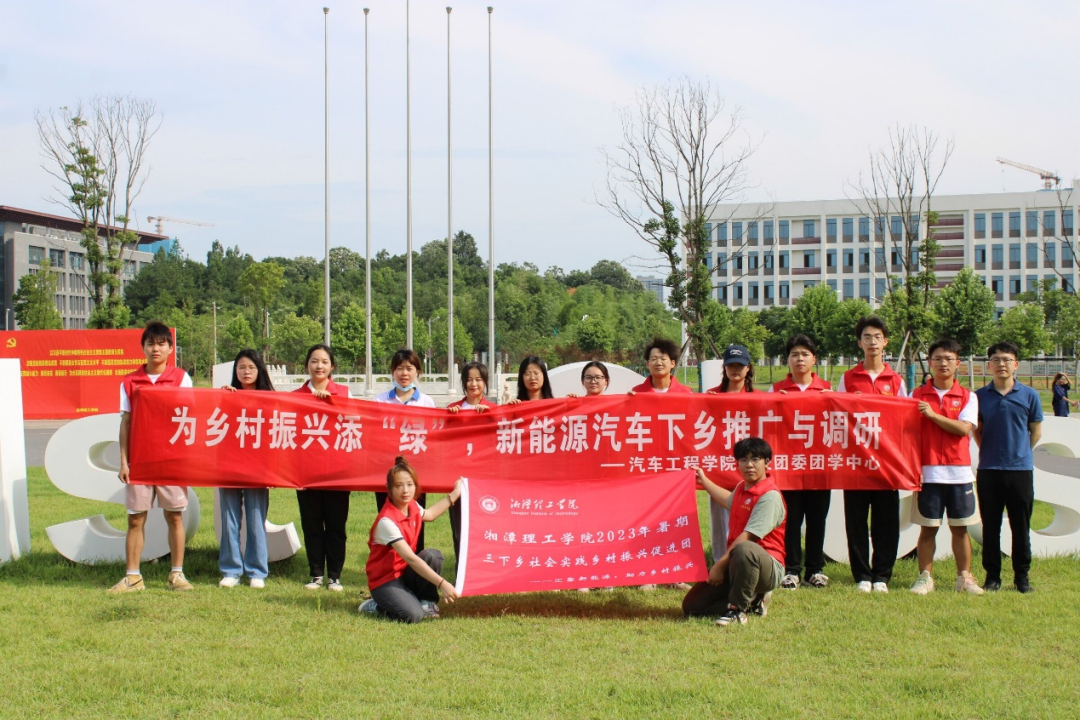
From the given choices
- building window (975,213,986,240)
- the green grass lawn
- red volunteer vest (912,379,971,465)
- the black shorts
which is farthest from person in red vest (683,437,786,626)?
building window (975,213,986,240)

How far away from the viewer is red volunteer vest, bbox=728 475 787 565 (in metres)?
5.90

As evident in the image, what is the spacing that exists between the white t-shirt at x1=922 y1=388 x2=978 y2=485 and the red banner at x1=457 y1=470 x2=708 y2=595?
175 centimetres

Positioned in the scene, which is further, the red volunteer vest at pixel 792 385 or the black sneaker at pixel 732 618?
the red volunteer vest at pixel 792 385

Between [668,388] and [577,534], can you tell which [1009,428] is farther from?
[577,534]

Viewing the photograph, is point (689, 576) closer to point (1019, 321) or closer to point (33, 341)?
point (33, 341)

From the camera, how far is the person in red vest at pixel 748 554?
563 cm

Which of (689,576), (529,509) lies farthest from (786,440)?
(529,509)

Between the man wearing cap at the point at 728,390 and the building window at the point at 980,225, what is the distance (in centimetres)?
7252

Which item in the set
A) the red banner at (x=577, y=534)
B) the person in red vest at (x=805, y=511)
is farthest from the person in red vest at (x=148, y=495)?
the person in red vest at (x=805, y=511)

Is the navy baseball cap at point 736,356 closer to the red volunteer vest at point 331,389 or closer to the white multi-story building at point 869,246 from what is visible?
the red volunteer vest at point 331,389

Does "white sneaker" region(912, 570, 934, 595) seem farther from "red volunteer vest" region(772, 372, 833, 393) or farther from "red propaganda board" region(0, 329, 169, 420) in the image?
"red propaganda board" region(0, 329, 169, 420)

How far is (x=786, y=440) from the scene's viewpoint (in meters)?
6.88

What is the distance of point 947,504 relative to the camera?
21.8 feet

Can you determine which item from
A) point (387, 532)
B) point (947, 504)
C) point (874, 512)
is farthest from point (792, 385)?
point (387, 532)
